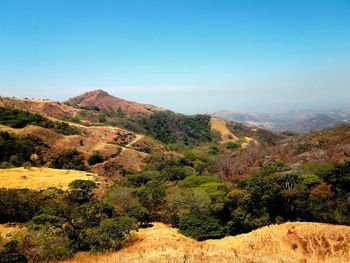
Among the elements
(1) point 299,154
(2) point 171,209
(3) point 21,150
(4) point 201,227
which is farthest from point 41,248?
(1) point 299,154

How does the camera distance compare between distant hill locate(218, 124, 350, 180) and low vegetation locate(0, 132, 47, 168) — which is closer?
low vegetation locate(0, 132, 47, 168)

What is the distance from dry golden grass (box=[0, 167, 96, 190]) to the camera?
54.3 meters

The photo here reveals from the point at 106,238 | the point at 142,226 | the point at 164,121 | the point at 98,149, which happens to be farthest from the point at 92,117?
the point at 106,238

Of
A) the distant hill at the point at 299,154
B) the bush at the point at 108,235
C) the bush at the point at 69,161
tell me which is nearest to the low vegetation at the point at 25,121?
the bush at the point at 69,161

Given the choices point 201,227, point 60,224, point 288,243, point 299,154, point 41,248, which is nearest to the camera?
point 41,248

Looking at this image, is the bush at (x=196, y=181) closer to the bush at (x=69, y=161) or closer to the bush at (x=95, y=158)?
the bush at (x=69, y=161)

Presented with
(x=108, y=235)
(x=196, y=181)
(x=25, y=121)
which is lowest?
(x=196, y=181)

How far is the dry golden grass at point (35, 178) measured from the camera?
54.3 metres

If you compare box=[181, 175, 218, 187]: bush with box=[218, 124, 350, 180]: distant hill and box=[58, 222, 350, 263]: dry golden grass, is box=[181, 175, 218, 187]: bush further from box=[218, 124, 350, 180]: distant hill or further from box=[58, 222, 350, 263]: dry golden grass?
box=[58, 222, 350, 263]: dry golden grass

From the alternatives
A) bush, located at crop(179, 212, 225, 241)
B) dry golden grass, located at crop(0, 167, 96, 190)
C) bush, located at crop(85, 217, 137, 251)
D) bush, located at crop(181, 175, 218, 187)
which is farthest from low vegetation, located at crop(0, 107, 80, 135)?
bush, located at crop(85, 217, 137, 251)

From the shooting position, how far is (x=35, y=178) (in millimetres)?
57781

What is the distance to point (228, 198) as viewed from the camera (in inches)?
1735

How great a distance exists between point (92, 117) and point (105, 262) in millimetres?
147712

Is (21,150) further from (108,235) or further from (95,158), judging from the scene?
(108,235)
